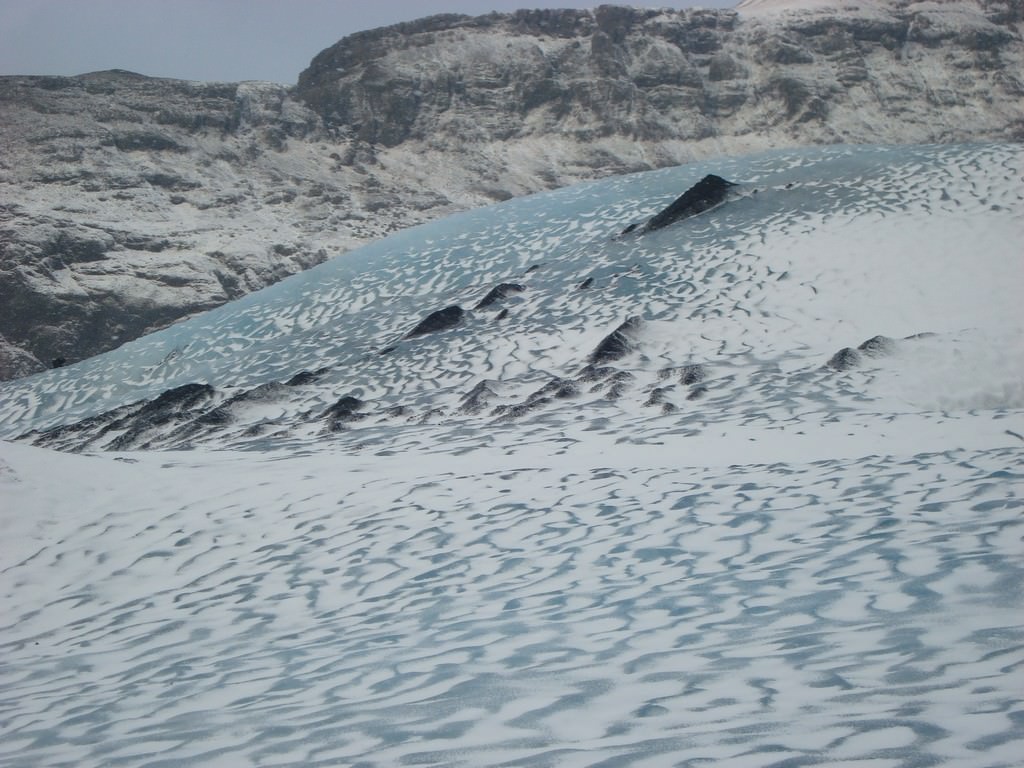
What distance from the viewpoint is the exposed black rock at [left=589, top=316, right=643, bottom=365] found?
961cm

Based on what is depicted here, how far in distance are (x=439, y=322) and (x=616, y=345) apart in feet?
8.28

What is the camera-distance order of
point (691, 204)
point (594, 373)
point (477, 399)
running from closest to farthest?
point (477, 399), point (594, 373), point (691, 204)

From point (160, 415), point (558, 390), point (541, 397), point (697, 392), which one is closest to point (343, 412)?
point (541, 397)

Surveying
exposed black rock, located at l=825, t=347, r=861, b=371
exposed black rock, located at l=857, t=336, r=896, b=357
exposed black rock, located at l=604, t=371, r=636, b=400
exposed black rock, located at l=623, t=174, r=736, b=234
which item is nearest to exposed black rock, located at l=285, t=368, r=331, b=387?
exposed black rock, located at l=604, t=371, r=636, b=400

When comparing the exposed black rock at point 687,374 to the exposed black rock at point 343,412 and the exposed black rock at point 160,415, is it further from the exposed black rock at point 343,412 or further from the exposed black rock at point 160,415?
the exposed black rock at point 160,415

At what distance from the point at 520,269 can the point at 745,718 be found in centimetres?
1083

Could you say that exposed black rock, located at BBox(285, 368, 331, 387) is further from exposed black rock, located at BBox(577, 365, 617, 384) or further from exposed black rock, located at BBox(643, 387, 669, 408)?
exposed black rock, located at BBox(643, 387, 669, 408)

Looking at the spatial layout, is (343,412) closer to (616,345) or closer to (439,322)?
(439,322)

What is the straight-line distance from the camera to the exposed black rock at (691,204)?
13055mm

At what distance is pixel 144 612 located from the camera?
449 cm

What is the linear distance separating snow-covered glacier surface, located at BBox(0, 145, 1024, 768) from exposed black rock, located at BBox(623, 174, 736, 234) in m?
0.41

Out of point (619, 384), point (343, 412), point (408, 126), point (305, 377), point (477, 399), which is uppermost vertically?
point (408, 126)

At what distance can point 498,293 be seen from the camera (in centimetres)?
1184

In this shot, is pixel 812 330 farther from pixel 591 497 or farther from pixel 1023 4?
pixel 1023 4
